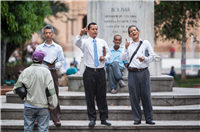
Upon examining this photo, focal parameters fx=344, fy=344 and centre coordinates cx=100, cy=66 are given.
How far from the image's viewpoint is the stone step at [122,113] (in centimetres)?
765

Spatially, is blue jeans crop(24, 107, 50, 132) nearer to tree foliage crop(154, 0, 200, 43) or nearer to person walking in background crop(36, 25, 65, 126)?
person walking in background crop(36, 25, 65, 126)

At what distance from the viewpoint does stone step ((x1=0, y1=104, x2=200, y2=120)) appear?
7648 mm

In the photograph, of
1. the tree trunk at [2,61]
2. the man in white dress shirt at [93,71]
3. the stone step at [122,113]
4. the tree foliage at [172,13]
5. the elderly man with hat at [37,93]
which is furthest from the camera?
the tree foliage at [172,13]

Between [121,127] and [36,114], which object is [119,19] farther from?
[36,114]

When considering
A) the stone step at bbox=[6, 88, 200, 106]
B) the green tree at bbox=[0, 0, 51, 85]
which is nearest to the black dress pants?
the stone step at bbox=[6, 88, 200, 106]

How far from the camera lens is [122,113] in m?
7.69

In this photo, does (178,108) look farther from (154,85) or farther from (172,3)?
(172,3)

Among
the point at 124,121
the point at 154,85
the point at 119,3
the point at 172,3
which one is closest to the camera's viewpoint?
the point at 124,121

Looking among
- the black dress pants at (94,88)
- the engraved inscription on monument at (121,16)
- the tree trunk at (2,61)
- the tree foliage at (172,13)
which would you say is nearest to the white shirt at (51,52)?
the black dress pants at (94,88)

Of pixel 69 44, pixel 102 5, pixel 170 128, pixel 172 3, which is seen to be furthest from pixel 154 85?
pixel 69 44

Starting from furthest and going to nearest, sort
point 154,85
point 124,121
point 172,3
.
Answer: point 172,3 < point 154,85 < point 124,121

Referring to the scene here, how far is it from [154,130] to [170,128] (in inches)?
13.5

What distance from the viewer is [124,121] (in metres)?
7.59

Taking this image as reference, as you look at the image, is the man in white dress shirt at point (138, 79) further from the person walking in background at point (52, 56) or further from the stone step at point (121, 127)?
the person walking in background at point (52, 56)
